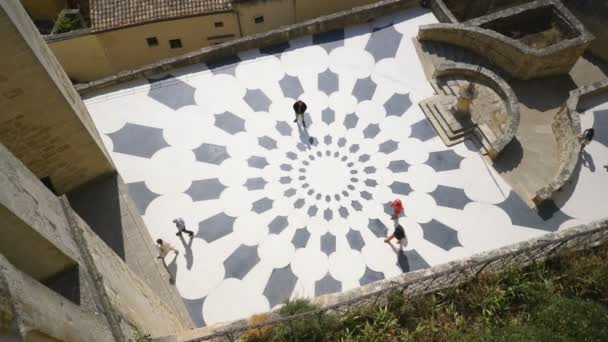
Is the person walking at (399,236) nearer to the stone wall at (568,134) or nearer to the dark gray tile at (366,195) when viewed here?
the dark gray tile at (366,195)

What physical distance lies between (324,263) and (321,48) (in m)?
6.74

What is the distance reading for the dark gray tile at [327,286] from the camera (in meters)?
9.08

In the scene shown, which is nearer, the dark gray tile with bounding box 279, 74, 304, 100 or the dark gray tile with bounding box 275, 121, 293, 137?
the dark gray tile with bounding box 275, 121, 293, 137

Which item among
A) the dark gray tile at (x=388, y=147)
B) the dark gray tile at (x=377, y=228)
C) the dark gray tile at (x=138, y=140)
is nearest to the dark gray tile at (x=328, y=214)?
the dark gray tile at (x=377, y=228)

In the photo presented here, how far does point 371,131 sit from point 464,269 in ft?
19.0

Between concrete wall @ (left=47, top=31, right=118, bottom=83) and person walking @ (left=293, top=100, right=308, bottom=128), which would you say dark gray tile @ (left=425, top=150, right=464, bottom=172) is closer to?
person walking @ (left=293, top=100, right=308, bottom=128)

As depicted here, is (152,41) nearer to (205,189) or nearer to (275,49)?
(275,49)

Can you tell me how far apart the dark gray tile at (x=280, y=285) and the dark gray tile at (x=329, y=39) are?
6939 mm

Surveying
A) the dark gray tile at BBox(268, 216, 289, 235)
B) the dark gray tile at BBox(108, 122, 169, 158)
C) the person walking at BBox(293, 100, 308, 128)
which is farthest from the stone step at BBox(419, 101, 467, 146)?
the dark gray tile at BBox(108, 122, 169, 158)

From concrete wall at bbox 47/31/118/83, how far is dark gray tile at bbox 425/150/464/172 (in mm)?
11320

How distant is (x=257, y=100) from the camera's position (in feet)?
39.4

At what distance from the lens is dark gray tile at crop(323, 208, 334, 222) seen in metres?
10.1

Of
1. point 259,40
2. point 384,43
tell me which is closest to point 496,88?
point 384,43

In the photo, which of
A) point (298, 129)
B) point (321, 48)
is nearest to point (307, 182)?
point (298, 129)
